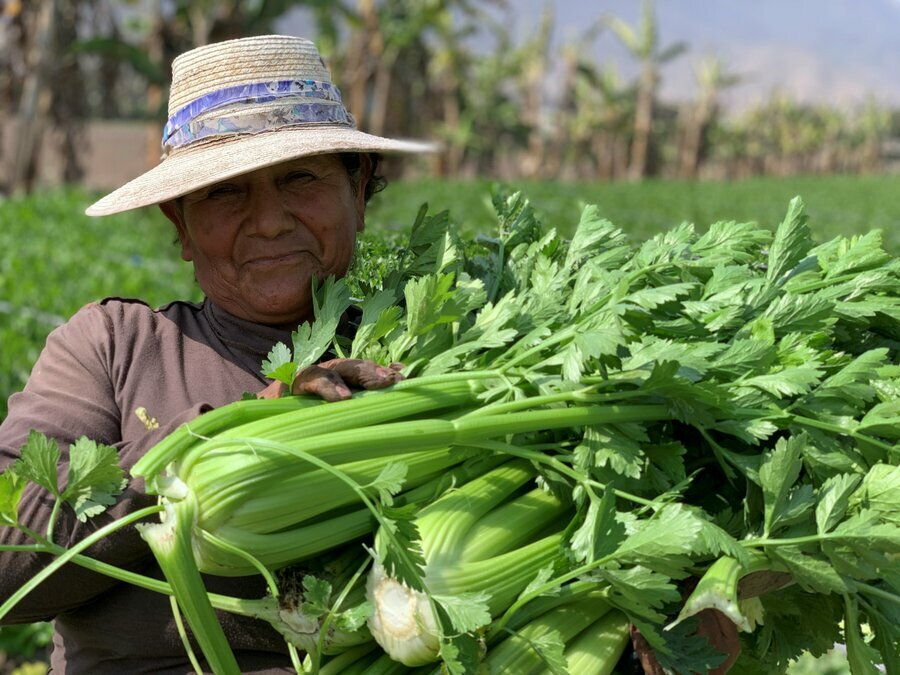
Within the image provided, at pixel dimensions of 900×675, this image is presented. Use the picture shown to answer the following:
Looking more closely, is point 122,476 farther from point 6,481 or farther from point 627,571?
point 627,571

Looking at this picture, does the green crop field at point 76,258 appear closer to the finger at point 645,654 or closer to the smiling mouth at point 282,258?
the smiling mouth at point 282,258

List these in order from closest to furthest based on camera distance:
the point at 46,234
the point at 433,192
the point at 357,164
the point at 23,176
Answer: the point at 357,164 < the point at 46,234 < the point at 23,176 < the point at 433,192

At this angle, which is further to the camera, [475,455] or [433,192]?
[433,192]

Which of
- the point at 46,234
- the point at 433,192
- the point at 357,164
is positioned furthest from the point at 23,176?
the point at 357,164

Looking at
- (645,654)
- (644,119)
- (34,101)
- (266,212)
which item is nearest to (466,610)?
(645,654)

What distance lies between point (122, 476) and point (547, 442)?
0.73m

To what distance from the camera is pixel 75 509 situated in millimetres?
1665

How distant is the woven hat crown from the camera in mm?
2135

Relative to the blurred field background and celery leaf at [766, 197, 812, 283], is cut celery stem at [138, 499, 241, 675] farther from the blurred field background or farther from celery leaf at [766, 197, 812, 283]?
celery leaf at [766, 197, 812, 283]

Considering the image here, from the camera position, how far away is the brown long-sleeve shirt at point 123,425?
1815 mm

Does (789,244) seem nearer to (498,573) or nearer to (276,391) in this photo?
(498,573)

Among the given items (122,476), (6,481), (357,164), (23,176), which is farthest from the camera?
(23,176)

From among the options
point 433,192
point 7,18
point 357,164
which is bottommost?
point 433,192

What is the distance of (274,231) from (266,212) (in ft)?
0.15
